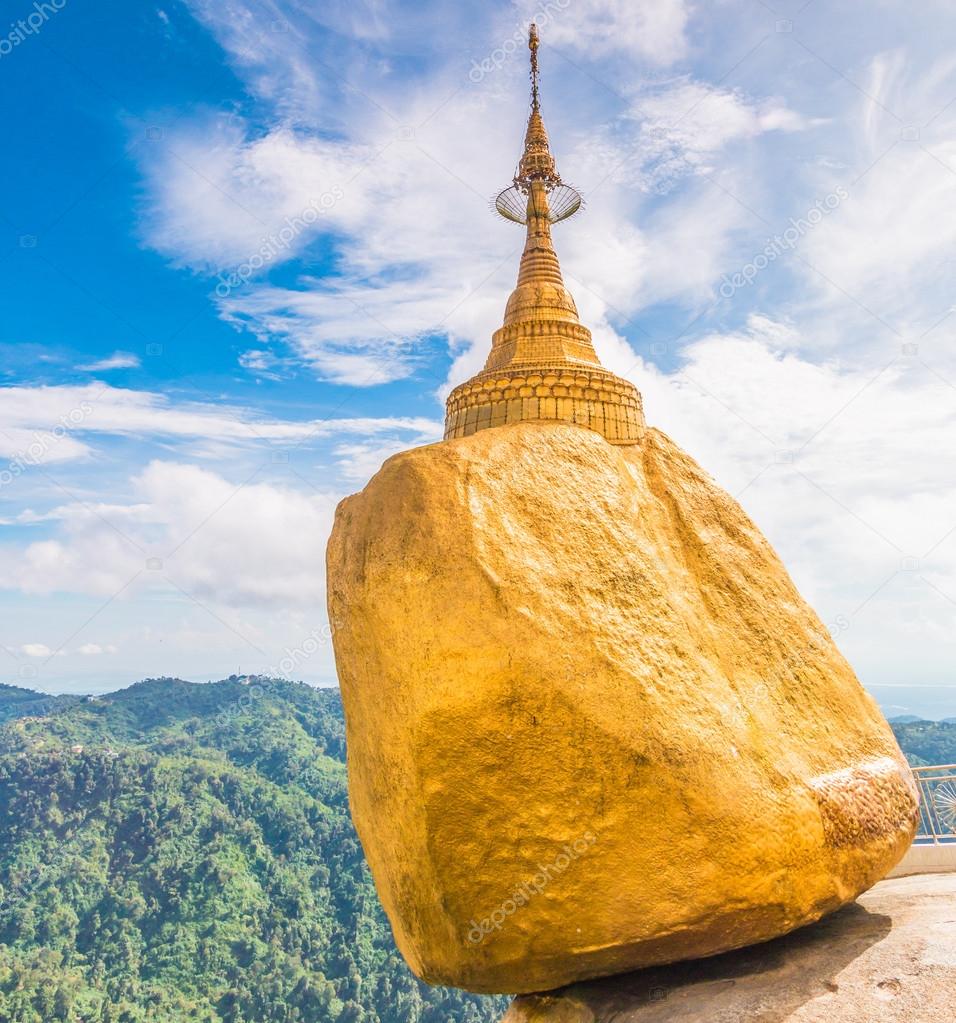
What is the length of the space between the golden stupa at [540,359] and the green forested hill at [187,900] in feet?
179

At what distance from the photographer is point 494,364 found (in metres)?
10.8

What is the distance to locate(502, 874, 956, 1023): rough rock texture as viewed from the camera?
4434mm

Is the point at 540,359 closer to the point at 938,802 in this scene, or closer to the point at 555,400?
the point at 555,400

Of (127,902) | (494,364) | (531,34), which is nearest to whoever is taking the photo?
(494,364)

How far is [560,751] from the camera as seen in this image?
16.4ft

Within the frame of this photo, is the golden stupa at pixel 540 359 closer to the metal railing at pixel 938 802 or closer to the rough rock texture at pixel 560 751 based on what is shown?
the rough rock texture at pixel 560 751

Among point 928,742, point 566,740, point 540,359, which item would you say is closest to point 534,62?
point 540,359

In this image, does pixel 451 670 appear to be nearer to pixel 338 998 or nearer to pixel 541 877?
pixel 541 877

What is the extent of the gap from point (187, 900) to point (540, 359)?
210 ft

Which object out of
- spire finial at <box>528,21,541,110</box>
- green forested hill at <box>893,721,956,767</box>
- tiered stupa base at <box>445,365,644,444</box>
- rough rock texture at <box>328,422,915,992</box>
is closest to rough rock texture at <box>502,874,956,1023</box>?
rough rock texture at <box>328,422,915,992</box>

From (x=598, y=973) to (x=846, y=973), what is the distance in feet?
5.38

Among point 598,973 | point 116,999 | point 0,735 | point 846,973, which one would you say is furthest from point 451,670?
point 0,735
